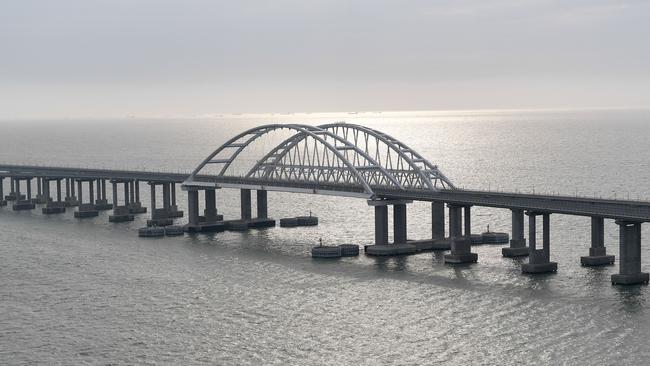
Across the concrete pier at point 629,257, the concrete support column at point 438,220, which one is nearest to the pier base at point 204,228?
the concrete support column at point 438,220

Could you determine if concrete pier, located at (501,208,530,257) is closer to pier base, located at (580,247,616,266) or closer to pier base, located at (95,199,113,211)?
pier base, located at (580,247,616,266)

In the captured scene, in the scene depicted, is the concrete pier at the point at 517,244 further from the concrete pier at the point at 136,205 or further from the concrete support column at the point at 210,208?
the concrete pier at the point at 136,205

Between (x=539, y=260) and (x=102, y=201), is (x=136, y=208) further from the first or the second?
(x=539, y=260)

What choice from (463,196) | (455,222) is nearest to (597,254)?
(455,222)

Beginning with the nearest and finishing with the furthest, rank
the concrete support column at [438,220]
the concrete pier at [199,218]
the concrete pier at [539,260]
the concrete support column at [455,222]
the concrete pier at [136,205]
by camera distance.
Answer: the concrete pier at [539,260] < the concrete support column at [455,222] < the concrete support column at [438,220] < the concrete pier at [199,218] < the concrete pier at [136,205]

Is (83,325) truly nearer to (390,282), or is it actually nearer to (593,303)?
(390,282)

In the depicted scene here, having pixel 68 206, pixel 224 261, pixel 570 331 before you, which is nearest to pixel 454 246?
pixel 224 261
